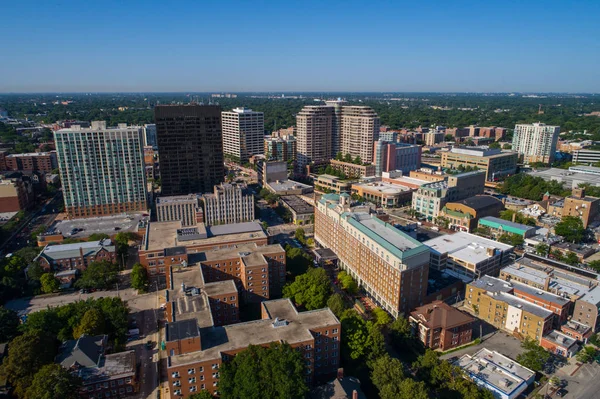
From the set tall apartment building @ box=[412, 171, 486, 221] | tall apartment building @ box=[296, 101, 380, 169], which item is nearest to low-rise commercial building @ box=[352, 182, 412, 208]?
tall apartment building @ box=[412, 171, 486, 221]

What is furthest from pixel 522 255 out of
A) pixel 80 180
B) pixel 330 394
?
pixel 80 180

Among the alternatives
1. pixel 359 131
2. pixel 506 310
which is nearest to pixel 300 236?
pixel 506 310

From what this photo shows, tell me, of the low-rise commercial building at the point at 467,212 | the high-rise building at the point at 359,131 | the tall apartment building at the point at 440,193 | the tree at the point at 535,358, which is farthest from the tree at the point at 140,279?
the high-rise building at the point at 359,131

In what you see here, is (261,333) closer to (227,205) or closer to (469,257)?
(469,257)

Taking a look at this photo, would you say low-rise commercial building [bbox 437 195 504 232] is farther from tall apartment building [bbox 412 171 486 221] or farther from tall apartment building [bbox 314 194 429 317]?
tall apartment building [bbox 314 194 429 317]

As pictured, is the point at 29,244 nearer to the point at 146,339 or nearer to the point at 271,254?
the point at 146,339

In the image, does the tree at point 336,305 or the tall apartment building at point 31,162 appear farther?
the tall apartment building at point 31,162

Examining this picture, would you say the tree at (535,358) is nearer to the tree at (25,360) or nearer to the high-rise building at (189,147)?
the tree at (25,360)
